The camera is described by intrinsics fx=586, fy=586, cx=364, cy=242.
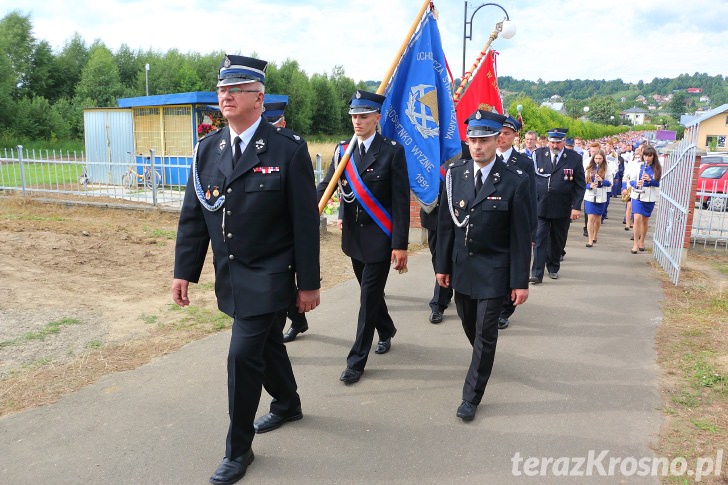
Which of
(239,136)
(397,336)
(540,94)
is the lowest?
(397,336)

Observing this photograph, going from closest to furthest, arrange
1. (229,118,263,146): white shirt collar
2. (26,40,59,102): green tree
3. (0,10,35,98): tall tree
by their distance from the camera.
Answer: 1. (229,118,263,146): white shirt collar
2. (0,10,35,98): tall tree
3. (26,40,59,102): green tree

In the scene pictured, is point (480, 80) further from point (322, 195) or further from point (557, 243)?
point (322, 195)

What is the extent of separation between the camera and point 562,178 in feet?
28.1

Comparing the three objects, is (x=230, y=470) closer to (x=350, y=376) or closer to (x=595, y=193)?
(x=350, y=376)

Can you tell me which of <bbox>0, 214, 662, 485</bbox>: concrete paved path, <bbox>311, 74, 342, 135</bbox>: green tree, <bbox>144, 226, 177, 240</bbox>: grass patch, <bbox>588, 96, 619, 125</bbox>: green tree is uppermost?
<bbox>588, 96, 619, 125</bbox>: green tree

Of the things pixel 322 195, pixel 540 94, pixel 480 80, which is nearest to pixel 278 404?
pixel 322 195

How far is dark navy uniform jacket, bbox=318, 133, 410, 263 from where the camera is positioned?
4598 millimetres

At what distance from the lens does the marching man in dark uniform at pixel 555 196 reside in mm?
8328

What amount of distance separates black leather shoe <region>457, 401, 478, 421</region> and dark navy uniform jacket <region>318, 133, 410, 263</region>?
1.26 metres

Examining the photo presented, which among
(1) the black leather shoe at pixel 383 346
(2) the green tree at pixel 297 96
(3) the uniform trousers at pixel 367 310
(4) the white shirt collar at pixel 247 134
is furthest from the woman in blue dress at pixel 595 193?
(2) the green tree at pixel 297 96

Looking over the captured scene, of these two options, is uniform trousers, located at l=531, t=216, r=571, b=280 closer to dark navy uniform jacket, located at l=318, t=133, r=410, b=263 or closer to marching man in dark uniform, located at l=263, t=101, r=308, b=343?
marching man in dark uniform, located at l=263, t=101, r=308, b=343

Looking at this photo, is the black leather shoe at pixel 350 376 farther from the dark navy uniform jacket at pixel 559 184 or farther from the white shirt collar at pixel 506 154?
the dark navy uniform jacket at pixel 559 184

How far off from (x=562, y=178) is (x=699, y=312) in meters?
2.75

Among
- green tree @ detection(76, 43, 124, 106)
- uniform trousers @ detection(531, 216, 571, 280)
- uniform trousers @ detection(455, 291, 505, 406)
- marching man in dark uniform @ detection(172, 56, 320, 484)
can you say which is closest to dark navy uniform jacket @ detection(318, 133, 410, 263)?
uniform trousers @ detection(455, 291, 505, 406)
